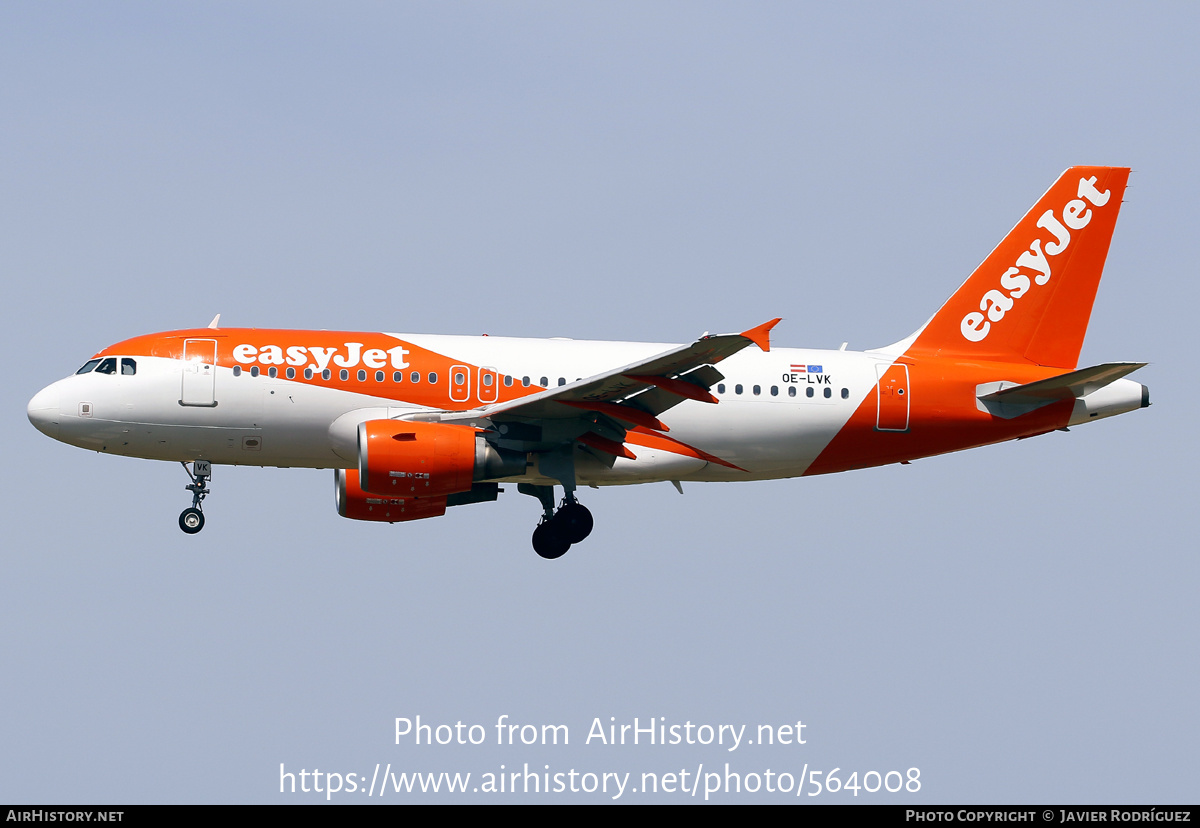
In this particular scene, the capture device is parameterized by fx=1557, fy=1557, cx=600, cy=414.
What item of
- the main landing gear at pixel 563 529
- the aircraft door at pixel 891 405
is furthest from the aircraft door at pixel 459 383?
the aircraft door at pixel 891 405

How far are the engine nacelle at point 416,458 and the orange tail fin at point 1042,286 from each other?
1083 cm

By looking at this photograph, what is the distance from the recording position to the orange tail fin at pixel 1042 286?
3503cm

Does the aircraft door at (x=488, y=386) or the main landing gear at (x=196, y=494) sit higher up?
the aircraft door at (x=488, y=386)

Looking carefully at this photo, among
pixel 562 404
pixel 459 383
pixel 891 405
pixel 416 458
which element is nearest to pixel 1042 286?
pixel 891 405

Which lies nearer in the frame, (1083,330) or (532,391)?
(532,391)

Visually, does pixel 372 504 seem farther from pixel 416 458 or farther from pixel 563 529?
pixel 563 529

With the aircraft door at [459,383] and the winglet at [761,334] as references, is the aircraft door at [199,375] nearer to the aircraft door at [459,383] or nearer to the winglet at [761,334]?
the aircraft door at [459,383]

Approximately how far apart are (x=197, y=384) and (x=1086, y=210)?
20.2 m

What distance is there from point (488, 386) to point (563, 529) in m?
3.56

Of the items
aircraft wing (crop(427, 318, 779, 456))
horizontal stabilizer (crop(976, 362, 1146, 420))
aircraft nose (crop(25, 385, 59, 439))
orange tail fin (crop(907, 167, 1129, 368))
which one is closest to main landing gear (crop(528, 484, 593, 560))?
aircraft wing (crop(427, 318, 779, 456))

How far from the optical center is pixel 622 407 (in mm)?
30625

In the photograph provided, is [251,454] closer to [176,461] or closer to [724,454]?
[176,461]

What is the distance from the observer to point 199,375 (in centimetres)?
3111

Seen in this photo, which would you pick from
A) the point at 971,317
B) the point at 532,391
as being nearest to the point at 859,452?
the point at 971,317
